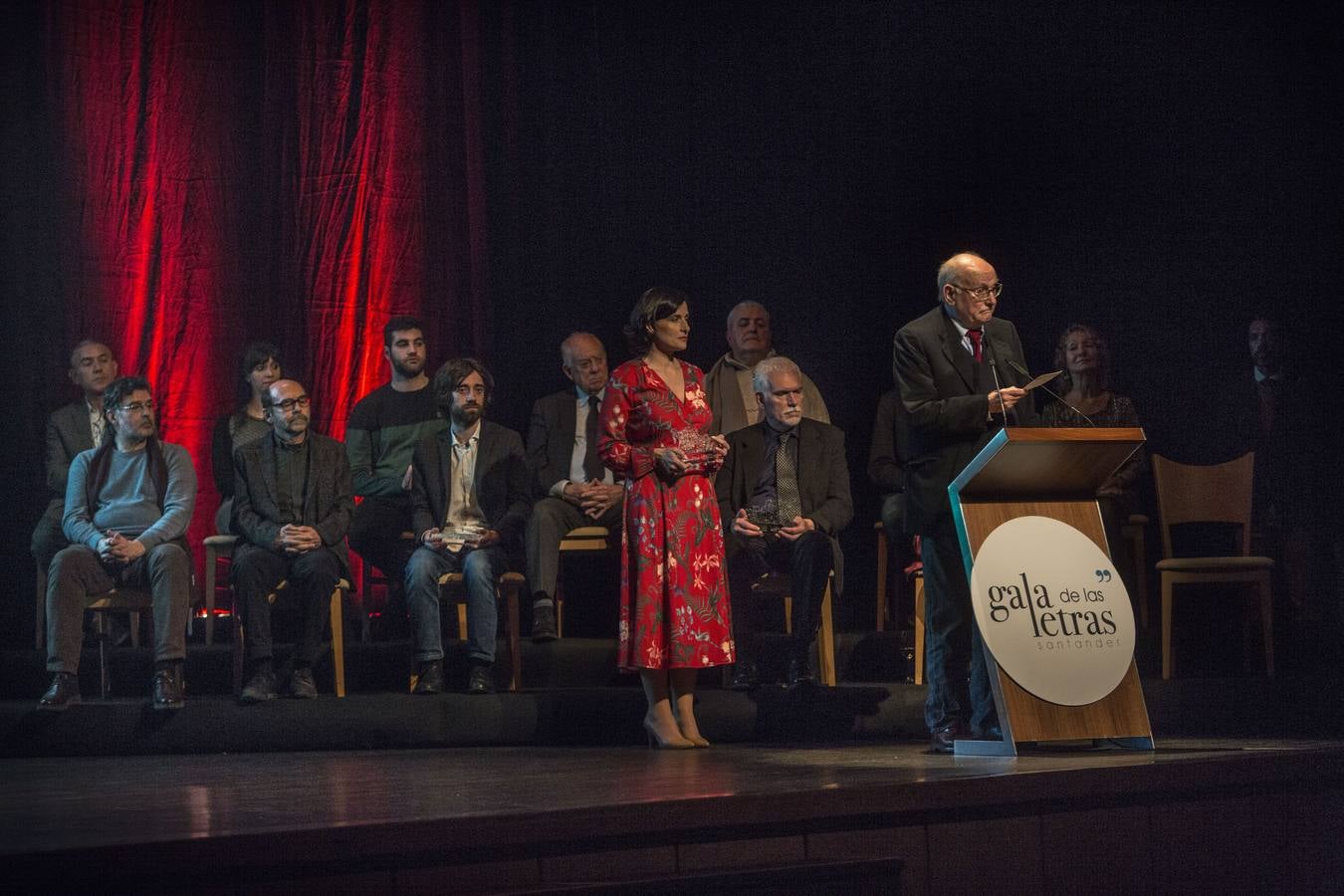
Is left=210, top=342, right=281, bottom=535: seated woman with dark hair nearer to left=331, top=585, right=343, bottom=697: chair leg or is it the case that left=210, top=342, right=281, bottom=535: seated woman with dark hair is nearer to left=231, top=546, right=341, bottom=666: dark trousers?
left=231, top=546, right=341, bottom=666: dark trousers

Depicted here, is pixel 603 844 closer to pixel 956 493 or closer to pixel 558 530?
pixel 956 493

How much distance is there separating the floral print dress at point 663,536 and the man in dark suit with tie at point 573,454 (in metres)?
1.08

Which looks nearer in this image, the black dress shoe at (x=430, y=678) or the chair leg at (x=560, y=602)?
the black dress shoe at (x=430, y=678)

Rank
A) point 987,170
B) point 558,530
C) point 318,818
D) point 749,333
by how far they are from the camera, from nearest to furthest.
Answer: point 318,818
point 558,530
point 749,333
point 987,170

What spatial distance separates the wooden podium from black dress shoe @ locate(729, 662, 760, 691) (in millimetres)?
1305

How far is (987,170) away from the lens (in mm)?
6352

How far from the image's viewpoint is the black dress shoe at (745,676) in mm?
4883

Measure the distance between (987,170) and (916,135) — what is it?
34 cm

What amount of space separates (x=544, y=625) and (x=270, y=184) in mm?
2822

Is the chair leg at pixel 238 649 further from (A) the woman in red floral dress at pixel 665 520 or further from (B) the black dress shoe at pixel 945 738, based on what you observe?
(B) the black dress shoe at pixel 945 738

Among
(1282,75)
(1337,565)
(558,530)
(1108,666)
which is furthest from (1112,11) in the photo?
(1108,666)

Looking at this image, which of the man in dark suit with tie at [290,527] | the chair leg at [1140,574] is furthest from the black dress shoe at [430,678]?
the chair leg at [1140,574]

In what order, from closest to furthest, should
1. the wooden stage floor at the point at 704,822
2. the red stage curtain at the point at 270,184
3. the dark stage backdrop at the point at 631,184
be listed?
1. the wooden stage floor at the point at 704,822
2. the dark stage backdrop at the point at 631,184
3. the red stage curtain at the point at 270,184

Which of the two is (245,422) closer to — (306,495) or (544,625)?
(306,495)
